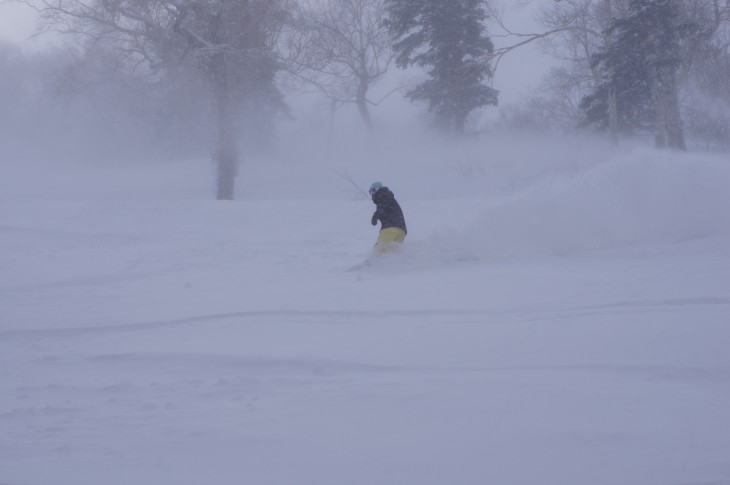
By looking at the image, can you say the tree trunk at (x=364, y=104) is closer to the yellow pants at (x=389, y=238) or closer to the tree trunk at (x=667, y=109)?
the tree trunk at (x=667, y=109)

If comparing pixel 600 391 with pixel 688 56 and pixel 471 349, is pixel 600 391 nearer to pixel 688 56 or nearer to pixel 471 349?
pixel 471 349

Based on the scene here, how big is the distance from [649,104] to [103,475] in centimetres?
2880

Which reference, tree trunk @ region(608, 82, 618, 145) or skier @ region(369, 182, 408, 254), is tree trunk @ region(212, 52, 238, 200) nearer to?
tree trunk @ region(608, 82, 618, 145)

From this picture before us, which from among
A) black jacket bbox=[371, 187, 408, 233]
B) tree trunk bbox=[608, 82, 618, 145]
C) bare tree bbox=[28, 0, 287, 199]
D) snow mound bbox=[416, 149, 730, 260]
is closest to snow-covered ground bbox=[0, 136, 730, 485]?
snow mound bbox=[416, 149, 730, 260]

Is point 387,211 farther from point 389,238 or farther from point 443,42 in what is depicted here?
point 443,42

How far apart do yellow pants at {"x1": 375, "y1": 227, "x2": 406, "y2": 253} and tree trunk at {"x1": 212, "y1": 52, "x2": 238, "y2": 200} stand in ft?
48.5

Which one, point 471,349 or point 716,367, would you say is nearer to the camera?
point 716,367

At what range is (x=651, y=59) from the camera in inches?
945

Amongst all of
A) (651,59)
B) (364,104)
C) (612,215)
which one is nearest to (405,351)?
(612,215)

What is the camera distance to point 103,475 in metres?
4.70

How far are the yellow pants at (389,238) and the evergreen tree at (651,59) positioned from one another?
48.3ft

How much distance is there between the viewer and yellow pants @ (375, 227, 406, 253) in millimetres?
12695

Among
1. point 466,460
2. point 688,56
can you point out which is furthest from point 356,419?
point 688,56

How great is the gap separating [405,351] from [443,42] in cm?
2873
